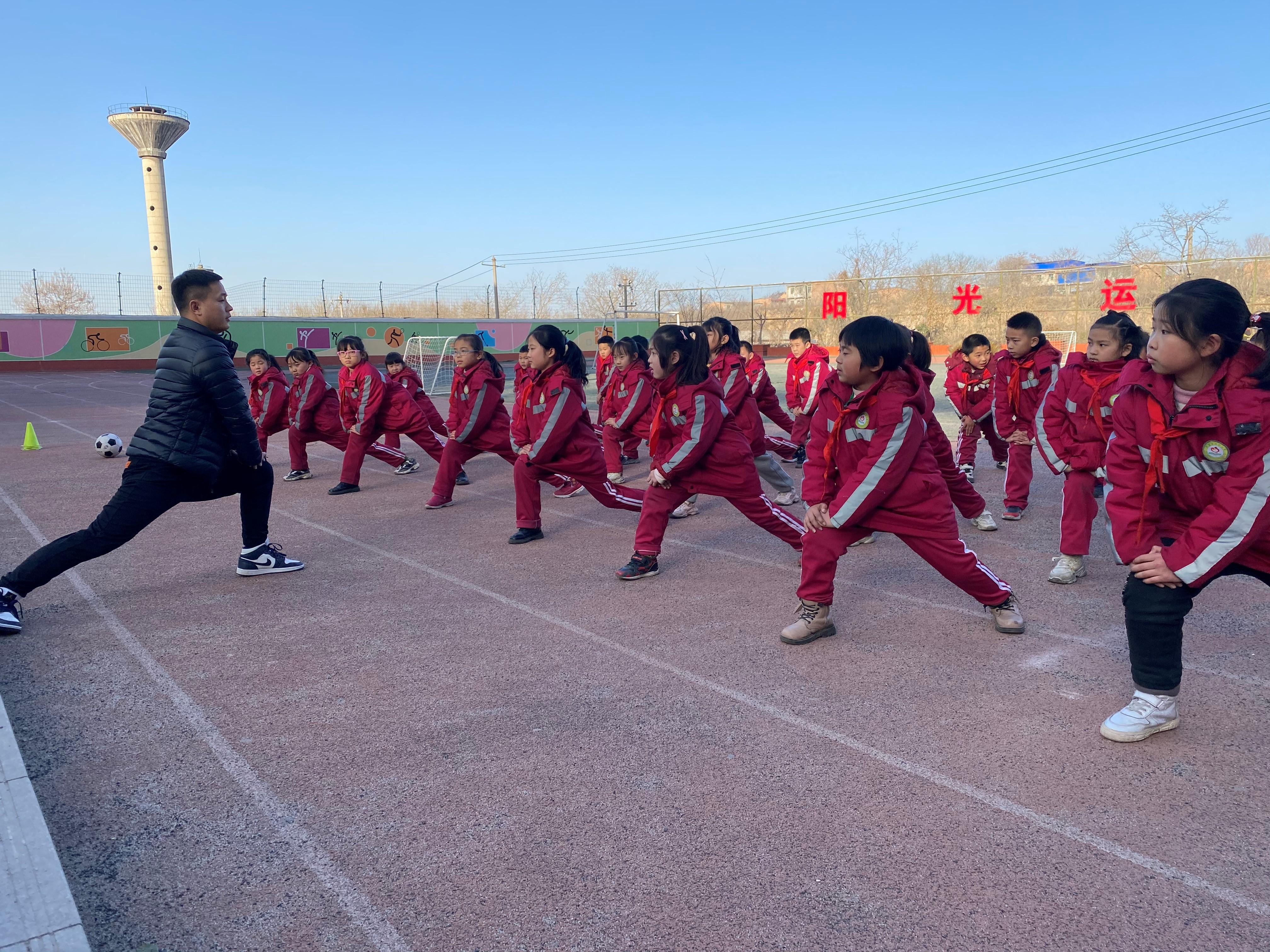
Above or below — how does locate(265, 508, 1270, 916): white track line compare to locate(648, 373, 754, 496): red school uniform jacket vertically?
below

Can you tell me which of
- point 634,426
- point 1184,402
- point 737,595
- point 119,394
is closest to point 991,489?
point 634,426

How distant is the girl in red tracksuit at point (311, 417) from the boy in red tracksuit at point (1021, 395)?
648 centimetres

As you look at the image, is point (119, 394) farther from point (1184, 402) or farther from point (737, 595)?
point (1184, 402)

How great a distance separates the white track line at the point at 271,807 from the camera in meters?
2.38

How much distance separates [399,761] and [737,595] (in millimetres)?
2597

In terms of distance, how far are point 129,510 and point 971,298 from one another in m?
28.3

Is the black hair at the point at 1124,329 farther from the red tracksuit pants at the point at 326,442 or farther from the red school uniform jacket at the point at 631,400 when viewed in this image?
the red tracksuit pants at the point at 326,442

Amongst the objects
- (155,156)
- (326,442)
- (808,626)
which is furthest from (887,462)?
(155,156)

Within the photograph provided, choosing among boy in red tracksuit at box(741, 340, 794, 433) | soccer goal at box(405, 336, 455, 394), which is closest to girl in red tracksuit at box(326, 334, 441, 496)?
boy in red tracksuit at box(741, 340, 794, 433)

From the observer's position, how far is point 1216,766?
3162mm

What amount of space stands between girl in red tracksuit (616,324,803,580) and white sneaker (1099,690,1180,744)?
8.59ft

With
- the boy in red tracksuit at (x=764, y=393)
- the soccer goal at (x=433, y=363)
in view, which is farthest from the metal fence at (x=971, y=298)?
the boy in red tracksuit at (x=764, y=393)

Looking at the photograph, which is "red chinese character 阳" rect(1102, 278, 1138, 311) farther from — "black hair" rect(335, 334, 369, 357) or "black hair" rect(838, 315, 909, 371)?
"black hair" rect(838, 315, 909, 371)

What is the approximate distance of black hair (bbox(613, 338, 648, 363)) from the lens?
8789mm
